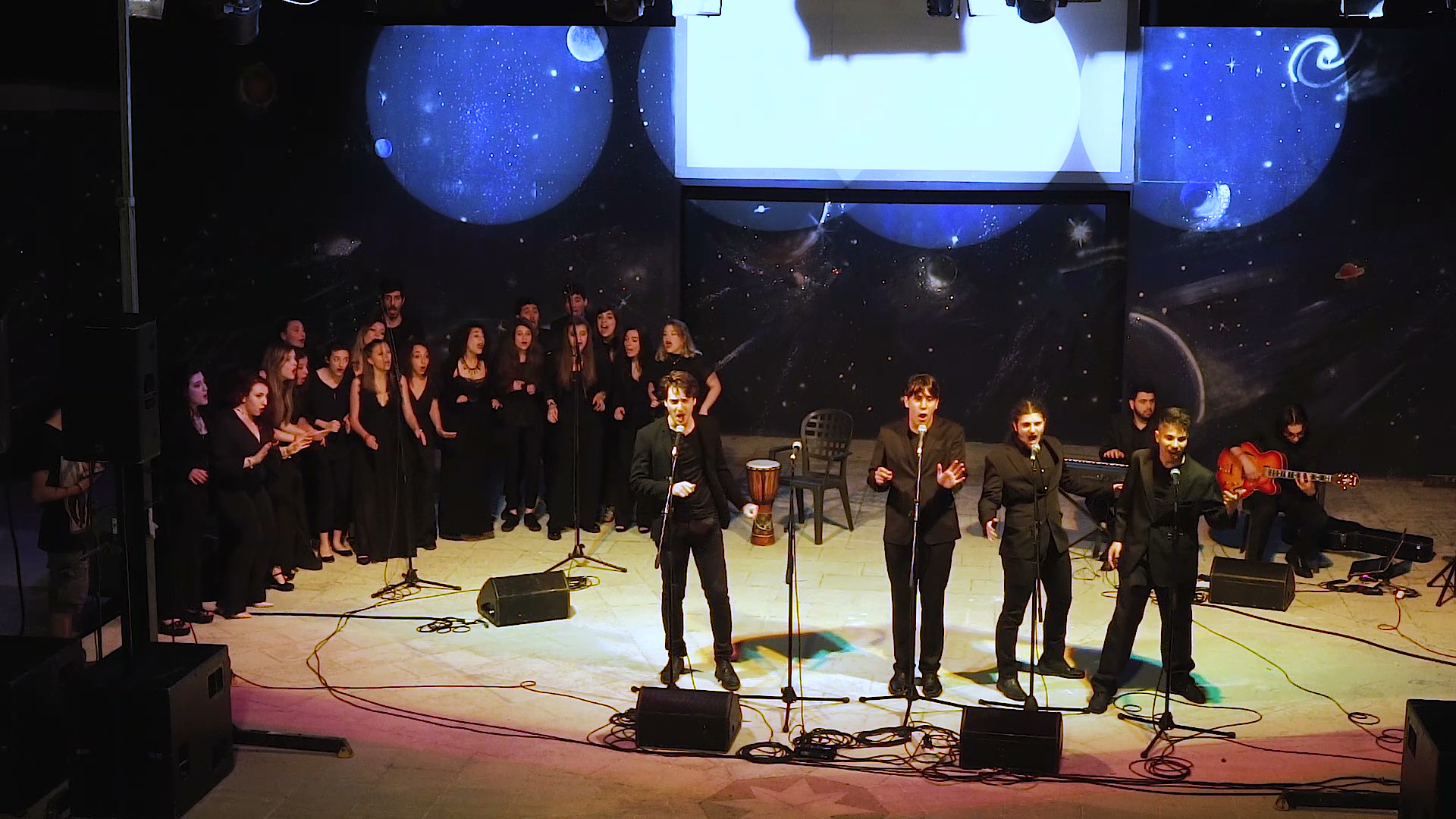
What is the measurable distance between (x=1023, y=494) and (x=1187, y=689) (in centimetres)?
127

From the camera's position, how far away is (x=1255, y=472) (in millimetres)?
9281

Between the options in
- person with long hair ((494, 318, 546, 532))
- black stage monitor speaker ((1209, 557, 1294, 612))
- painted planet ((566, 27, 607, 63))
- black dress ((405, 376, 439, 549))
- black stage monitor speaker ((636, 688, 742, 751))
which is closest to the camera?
black stage monitor speaker ((636, 688, 742, 751))

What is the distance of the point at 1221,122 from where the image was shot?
435 inches

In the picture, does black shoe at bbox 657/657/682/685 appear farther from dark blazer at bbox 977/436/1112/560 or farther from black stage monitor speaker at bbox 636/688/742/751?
dark blazer at bbox 977/436/1112/560

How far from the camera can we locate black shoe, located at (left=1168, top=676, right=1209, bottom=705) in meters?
7.24

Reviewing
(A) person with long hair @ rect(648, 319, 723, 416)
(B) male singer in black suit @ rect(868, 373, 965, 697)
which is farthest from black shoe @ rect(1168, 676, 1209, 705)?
(A) person with long hair @ rect(648, 319, 723, 416)

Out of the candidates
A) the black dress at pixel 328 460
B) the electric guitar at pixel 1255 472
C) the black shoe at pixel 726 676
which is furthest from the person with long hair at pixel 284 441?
the electric guitar at pixel 1255 472

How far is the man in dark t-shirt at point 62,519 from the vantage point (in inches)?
298

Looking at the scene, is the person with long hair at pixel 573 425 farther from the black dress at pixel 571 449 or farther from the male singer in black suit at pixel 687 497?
the male singer in black suit at pixel 687 497

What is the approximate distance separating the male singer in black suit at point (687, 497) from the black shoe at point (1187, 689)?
2144mm

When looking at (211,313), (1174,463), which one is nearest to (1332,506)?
(1174,463)

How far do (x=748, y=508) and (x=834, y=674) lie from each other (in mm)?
1168

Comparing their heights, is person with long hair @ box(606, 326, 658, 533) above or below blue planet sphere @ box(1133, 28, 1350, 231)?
below

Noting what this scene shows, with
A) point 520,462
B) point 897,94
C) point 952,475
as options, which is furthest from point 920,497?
point 897,94
